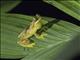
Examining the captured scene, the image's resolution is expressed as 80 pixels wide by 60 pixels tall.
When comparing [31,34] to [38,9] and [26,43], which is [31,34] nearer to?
[26,43]

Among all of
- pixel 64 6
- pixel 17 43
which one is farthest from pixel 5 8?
pixel 64 6

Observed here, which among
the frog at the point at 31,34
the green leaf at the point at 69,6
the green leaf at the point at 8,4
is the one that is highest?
the green leaf at the point at 69,6

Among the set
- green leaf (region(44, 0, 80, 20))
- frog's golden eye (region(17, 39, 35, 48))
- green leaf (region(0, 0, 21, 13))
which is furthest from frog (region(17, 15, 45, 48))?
green leaf (region(0, 0, 21, 13))

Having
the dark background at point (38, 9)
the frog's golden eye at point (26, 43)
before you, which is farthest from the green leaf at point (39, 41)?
the dark background at point (38, 9)

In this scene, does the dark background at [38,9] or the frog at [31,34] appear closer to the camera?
the frog at [31,34]

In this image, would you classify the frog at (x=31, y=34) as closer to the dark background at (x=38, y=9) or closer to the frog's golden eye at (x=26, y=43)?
the frog's golden eye at (x=26, y=43)

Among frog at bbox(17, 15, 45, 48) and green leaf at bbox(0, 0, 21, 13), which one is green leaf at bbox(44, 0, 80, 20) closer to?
frog at bbox(17, 15, 45, 48)

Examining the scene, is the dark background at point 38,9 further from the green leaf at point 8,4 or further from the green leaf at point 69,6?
the green leaf at point 69,6

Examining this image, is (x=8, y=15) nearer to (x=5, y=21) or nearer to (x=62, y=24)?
(x=5, y=21)

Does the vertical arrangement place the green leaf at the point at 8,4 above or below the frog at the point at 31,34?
below
